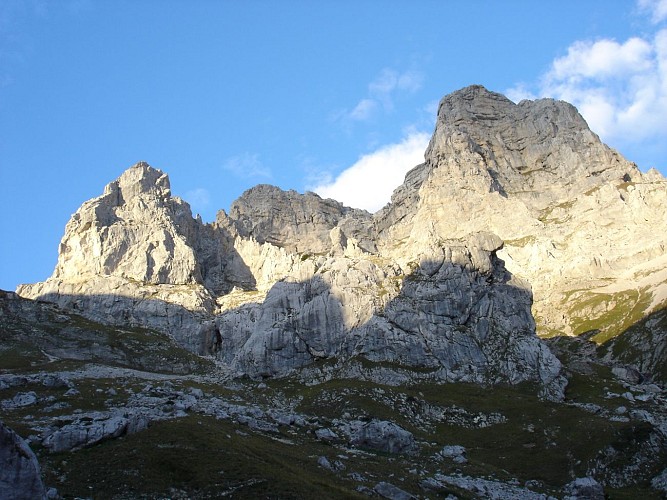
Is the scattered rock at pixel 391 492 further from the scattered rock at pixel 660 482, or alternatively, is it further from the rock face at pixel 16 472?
the scattered rock at pixel 660 482

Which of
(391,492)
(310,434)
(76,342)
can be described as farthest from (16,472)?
(76,342)

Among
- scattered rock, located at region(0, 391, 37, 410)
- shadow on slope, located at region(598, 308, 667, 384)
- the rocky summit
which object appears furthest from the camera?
shadow on slope, located at region(598, 308, 667, 384)

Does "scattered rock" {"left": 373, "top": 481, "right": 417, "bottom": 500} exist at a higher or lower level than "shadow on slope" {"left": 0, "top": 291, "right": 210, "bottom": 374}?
lower

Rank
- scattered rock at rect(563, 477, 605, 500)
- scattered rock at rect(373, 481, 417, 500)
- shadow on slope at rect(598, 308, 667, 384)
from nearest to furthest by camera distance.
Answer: scattered rock at rect(373, 481, 417, 500) → scattered rock at rect(563, 477, 605, 500) → shadow on slope at rect(598, 308, 667, 384)

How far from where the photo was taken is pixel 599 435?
79.1m

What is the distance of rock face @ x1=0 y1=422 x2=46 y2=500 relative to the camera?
3081 cm

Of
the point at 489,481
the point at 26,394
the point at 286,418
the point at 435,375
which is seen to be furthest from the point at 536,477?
the point at 26,394

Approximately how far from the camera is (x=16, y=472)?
31250 millimetres

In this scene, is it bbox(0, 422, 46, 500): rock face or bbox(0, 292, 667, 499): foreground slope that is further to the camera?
bbox(0, 292, 667, 499): foreground slope

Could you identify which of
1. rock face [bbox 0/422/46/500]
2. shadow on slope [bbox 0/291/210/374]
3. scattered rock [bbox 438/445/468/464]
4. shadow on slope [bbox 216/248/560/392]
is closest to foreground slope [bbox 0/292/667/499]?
rock face [bbox 0/422/46/500]

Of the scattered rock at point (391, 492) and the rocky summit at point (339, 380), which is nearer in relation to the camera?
the scattered rock at point (391, 492)

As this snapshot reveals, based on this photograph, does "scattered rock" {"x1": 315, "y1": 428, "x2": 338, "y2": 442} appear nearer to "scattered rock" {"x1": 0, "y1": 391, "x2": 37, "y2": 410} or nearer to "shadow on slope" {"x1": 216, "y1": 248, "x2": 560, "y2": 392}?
"scattered rock" {"x1": 0, "y1": 391, "x2": 37, "y2": 410}

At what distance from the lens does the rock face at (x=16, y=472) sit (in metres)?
30.8

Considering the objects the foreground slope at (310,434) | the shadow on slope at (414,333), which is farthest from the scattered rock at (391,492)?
the shadow on slope at (414,333)
